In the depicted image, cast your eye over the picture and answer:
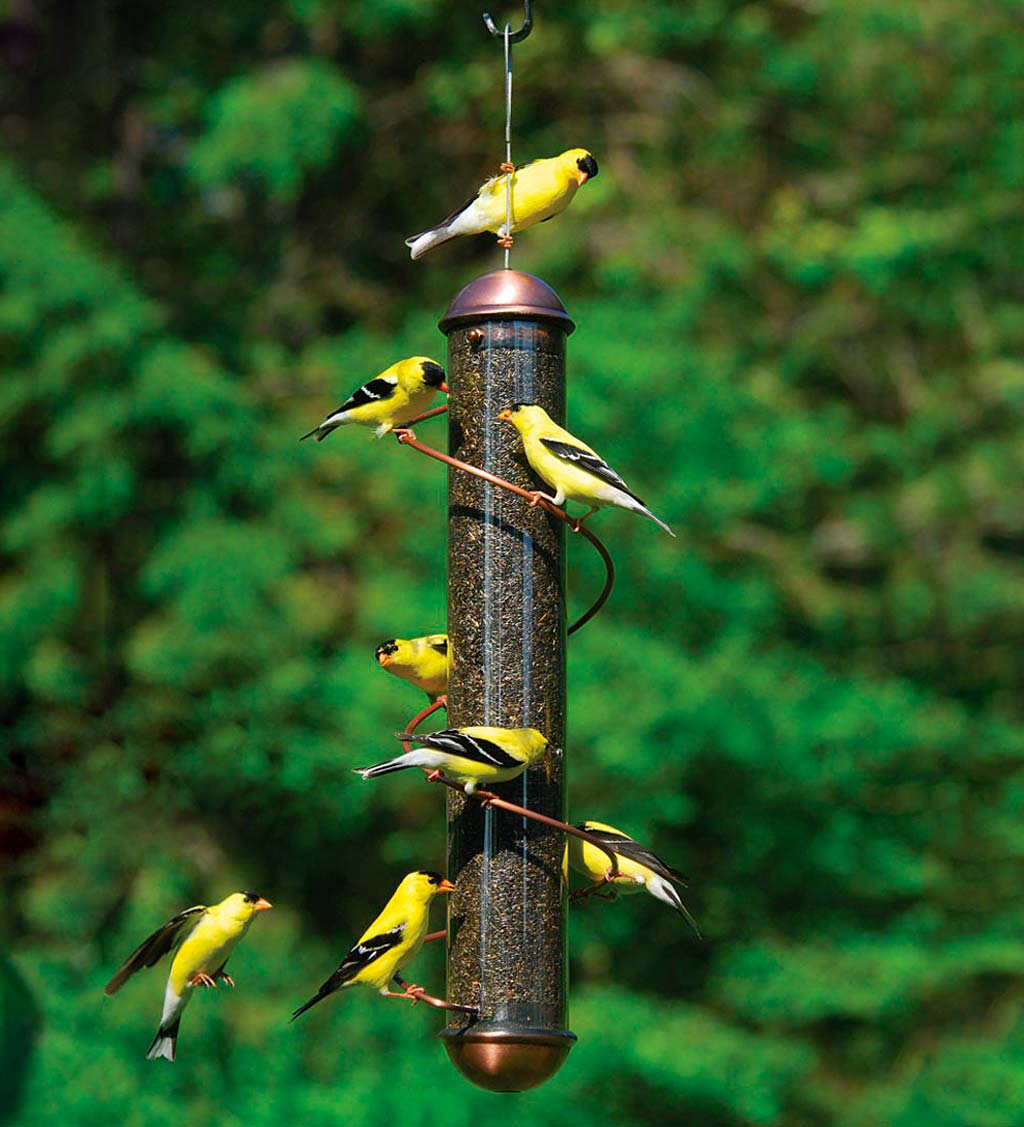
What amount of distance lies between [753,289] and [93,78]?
4.72 m

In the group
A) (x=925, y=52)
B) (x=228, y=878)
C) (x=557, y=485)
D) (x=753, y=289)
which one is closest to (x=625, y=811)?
(x=228, y=878)

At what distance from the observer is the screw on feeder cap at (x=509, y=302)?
15.0 ft

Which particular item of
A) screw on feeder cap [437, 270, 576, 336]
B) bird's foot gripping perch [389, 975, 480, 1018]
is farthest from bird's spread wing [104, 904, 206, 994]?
screw on feeder cap [437, 270, 576, 336]

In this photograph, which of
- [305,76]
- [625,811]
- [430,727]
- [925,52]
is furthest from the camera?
[925,52]

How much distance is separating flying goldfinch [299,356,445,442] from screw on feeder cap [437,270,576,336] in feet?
0.56

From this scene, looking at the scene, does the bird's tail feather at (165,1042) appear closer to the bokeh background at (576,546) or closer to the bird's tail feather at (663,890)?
the bird's tail feather at (663,890)

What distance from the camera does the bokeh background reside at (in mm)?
11828

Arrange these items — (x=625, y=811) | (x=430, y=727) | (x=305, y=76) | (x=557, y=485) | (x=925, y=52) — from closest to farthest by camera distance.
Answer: (x=557, y=485), (x=430, y=727), (x=625, y=811), (x=305, y=76), (x=925, y=52)

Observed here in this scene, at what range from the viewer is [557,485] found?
4.36 meters

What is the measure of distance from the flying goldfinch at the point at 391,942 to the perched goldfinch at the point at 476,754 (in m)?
0.29

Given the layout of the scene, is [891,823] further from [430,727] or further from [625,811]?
[430,727]

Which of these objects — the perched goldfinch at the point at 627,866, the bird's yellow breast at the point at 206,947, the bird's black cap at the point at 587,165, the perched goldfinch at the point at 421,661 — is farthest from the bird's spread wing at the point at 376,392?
the bird's yellow breast at the point at 206,947

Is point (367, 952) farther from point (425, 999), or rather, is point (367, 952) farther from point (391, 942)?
point (425, 999)

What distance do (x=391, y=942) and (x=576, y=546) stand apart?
313 inches
